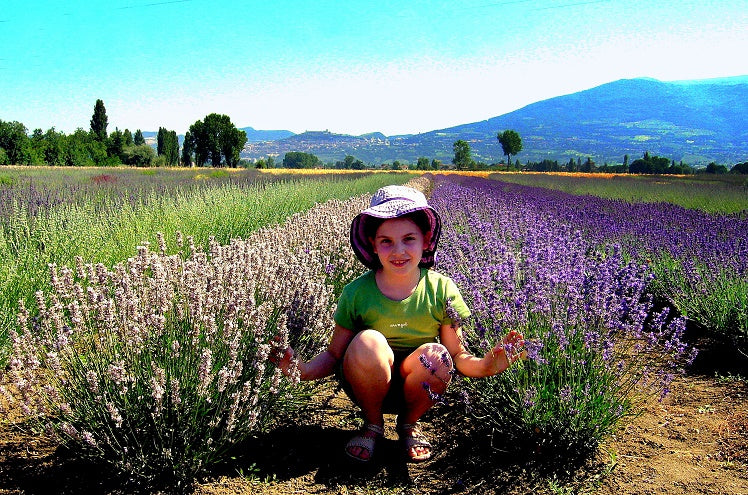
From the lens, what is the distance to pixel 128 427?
206 cm

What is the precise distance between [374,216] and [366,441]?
3.20 feet

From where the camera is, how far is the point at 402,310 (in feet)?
7.92

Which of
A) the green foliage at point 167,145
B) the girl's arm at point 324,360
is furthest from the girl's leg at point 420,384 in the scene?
the green foliage at point 167,145

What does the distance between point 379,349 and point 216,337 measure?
0.72 m

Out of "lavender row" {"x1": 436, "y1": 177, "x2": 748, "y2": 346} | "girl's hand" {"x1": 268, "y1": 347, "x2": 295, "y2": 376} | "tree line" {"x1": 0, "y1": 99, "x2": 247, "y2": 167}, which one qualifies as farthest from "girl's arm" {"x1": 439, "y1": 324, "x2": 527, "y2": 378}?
"tree line" {"x1": 0, "y1": 99, "x2": 247, "y2": 167}

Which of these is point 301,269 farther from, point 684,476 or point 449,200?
point 449,200

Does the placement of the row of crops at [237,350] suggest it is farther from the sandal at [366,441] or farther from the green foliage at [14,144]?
the green foliage at [14,144]

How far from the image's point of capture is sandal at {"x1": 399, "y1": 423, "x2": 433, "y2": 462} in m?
2.39

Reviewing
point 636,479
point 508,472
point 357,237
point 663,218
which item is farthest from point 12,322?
point 663,218

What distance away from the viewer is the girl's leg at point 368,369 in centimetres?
224

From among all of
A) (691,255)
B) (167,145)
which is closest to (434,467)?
(691,255)

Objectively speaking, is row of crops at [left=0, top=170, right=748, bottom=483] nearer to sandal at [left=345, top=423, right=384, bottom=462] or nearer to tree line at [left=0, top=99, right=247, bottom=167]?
sandal at [left=345, top=423, right=384, bottom=462]

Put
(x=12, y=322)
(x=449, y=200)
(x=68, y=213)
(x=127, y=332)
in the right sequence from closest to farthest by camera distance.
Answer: (x=127, y=332) < (x=12, y=322) < (x=68, y=213) < (x=449, y=200)

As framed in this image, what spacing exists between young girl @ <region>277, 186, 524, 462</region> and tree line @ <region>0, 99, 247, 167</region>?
5436 cm
